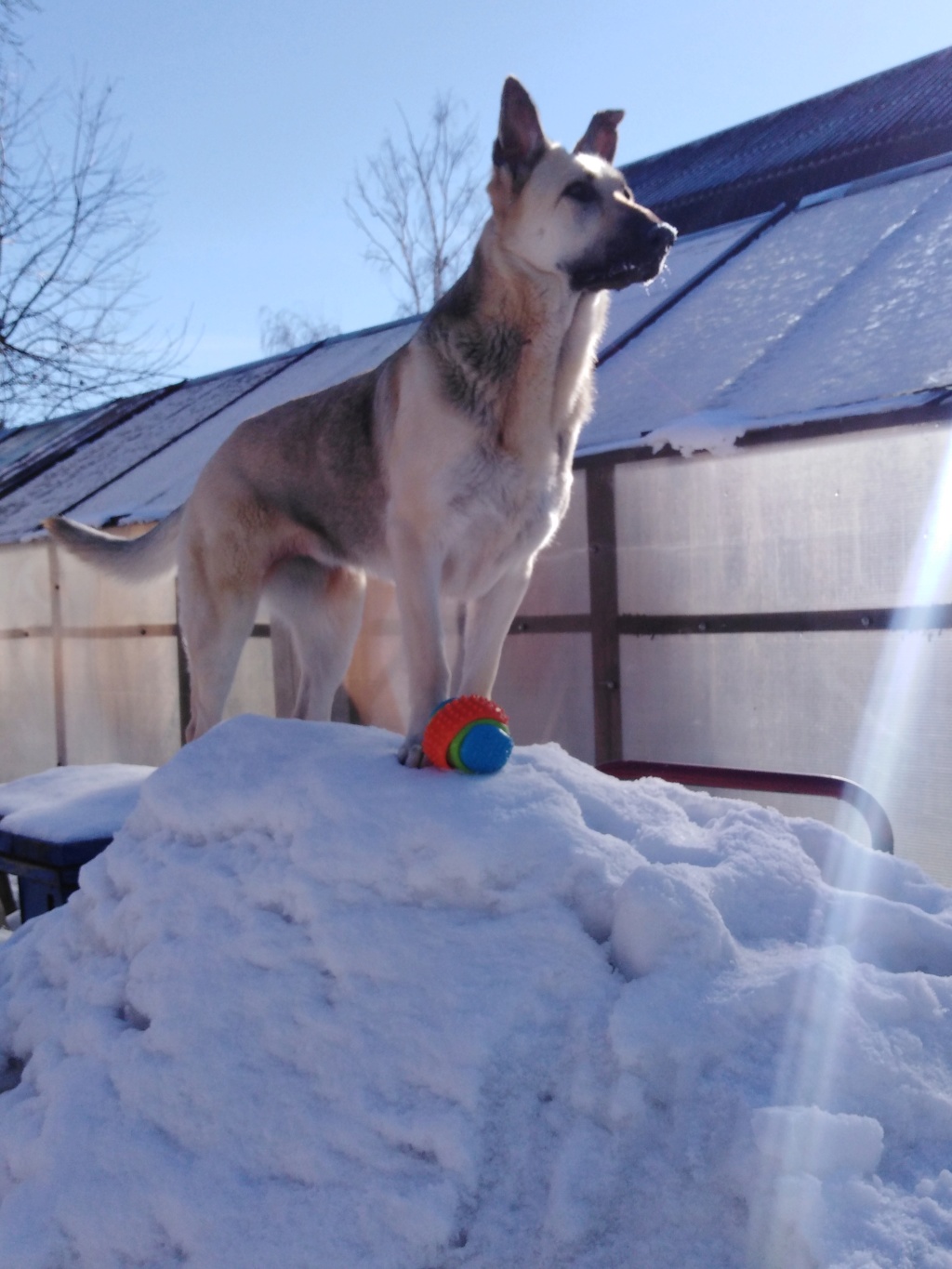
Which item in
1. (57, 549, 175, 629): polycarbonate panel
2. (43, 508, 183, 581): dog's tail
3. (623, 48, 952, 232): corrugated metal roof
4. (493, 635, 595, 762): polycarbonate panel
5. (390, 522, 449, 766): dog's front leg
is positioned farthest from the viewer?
(623, 48, 952, 232): corrugated metal roof

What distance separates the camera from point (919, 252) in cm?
441

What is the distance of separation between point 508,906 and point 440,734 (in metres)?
0.56

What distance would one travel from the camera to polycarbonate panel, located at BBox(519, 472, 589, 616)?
470 cm

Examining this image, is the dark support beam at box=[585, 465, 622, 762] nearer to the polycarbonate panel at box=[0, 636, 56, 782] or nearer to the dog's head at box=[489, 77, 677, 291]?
the dog's head at box=[489, 77, 677, 291]

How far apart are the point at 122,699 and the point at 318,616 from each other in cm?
382

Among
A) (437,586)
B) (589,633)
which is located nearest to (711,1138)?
(437,586)

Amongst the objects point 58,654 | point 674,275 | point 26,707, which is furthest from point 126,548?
point 26,707

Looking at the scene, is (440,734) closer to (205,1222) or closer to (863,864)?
(863,864)

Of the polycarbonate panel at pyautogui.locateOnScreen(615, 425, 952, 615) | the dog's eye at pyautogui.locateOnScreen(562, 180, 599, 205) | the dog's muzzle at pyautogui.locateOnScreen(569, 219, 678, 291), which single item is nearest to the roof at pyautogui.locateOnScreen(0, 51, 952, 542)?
the polycarbonate panel at pyautogui.locateOnScreen(615, 425, 952, 615)

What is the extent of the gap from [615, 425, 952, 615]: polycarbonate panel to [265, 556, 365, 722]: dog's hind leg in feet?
4.12

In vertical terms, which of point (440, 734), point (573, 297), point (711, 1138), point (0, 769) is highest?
point (573, 297)

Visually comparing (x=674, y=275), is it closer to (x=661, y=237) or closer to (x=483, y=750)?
(x=661, y=237)

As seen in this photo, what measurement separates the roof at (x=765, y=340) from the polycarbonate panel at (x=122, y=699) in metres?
0.97

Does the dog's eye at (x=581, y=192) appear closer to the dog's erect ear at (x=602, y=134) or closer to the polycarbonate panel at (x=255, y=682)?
the dog's erect ear at (x=602, y=134)
